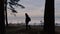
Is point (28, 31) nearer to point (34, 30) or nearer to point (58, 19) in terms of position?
point (34, 30)

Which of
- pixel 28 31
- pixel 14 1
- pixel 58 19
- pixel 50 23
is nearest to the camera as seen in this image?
pixel 50 23

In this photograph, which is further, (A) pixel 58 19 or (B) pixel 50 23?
(A) pixel 58 19

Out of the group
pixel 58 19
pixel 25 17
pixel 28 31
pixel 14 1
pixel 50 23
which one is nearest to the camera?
pixel 50 23

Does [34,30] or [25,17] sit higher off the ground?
[25,17]

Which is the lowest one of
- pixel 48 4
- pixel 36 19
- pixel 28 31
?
pixel 28 31

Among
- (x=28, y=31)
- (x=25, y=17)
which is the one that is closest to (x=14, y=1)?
(x=25, y=17)

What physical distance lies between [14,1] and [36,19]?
234 cm

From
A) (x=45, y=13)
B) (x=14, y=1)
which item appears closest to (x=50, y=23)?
(x=45, y=13)

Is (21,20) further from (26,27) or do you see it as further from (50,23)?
(50,23)

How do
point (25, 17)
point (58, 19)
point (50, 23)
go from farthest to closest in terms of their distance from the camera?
point (25, 17) < point (58, 19) < point (50, 23)

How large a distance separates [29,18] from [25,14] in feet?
0.75

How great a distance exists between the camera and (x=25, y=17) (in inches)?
292

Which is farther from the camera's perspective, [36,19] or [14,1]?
[14,1]

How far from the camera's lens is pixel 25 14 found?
23.5 feet
